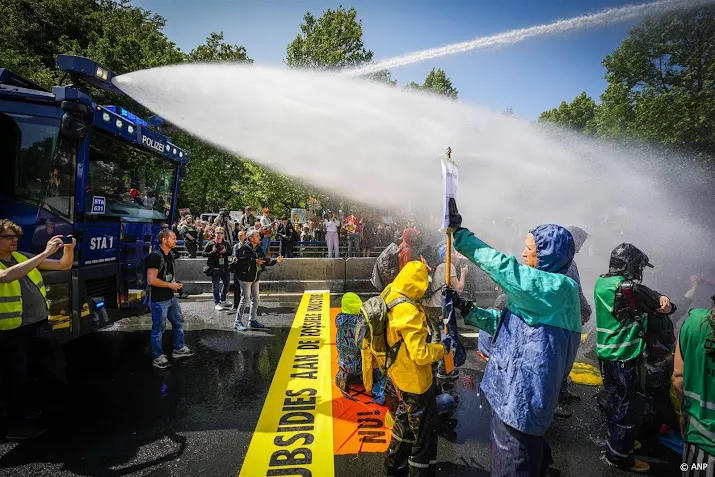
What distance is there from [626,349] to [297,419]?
3.31 metres

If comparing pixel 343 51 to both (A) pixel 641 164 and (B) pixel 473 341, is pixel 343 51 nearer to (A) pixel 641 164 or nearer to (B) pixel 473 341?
(A) pixel 641 164

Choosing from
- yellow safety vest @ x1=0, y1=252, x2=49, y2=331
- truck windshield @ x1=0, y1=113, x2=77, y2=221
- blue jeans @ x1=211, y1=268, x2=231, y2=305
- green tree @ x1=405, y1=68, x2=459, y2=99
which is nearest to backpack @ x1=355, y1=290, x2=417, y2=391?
yellow safety vest @ x1=0, y1=252, x2=49, y2=331

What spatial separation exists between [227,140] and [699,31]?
1798 centimetres

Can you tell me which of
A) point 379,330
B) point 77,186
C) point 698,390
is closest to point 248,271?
point 77,186

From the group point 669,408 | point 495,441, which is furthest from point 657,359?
point 495,441

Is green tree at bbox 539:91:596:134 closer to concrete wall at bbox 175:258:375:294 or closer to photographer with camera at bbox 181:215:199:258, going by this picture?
concrete wall at bbox 175:258:375:294

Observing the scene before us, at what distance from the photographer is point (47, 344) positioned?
12.6 feet

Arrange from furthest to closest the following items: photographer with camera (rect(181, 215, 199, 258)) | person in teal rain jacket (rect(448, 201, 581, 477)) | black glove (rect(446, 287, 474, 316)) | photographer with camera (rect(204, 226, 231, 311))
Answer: photographer with camera (rect(181, 215, 199, 258))
photographer with camera (rect(204, 226, 231, 311))
black glove (rect(446, 287, 474, 316))
person in teal rain jacket (rect(448, 201, 581, 477))

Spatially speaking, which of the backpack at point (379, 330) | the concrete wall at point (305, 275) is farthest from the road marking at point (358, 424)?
the concrete wall at point (305, 275)

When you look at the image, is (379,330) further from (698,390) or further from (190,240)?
(190,240)

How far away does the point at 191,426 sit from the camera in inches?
152

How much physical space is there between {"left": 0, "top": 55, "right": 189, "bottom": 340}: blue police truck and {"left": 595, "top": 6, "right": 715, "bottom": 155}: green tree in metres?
17.3

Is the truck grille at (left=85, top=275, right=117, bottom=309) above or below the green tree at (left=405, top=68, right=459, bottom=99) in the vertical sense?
below

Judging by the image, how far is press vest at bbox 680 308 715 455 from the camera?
84.0 inches
